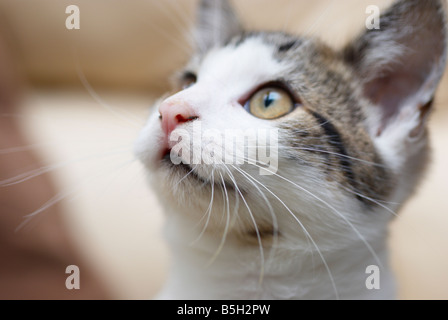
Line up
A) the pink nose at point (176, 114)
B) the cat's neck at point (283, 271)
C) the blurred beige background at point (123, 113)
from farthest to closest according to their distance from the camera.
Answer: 1. the blurred beige background at point (123, 113)
2. the cat's neck at point (283, 271)
3. the pink nose at point (176, 114)

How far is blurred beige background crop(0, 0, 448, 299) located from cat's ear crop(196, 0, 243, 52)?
65mm

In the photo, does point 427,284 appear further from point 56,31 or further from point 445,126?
point 56,31

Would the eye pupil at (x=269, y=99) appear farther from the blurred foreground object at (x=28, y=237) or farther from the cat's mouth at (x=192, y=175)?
the blurred foreground object at (x=28, y=237)

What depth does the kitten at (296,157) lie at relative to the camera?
1.93 ft

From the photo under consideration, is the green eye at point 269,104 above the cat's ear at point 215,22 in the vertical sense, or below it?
below

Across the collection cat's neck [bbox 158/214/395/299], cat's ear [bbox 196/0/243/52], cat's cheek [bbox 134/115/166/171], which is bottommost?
cat's neck [bbox 158/214/395/299]

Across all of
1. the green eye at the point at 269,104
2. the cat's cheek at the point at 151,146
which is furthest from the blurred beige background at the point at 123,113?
the green eye at the point at 269,104

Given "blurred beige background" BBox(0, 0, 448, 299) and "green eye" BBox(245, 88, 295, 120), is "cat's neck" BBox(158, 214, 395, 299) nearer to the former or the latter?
"blurred beige background" BBox(0, 0, 448, 299)

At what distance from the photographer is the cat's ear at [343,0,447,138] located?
0.70m

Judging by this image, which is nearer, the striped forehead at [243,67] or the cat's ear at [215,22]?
the striped forehead at [243,67]

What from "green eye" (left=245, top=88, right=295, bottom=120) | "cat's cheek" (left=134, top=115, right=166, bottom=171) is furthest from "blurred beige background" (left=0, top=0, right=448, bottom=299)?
"green eye" (left=245, top=88, right=295, bottom=120)

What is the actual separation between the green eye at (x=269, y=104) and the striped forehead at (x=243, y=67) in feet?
0.07

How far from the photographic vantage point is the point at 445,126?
1.36 meters

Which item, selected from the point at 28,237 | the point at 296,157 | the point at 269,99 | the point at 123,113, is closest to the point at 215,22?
the point at 123,113
